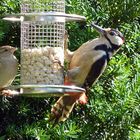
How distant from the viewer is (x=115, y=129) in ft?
18.8

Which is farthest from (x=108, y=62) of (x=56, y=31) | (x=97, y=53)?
(x=56, y=31)

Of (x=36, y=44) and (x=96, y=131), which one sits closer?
(x=36, y=44)

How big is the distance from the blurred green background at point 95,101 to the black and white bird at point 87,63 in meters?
0.12

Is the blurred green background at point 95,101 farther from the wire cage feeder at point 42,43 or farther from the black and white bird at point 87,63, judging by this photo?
the wire cage feeder at point 42,43

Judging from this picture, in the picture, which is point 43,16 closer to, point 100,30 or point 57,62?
point 57,62

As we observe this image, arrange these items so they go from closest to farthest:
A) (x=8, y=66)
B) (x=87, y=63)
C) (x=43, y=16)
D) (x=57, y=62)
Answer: (x=43, y=16)
(x=57, y=62)
(x=8, y=66)
(x=87, y=63)

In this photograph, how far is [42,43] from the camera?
523 cm

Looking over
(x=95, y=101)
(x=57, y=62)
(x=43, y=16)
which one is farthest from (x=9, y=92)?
(x=95, y=101)

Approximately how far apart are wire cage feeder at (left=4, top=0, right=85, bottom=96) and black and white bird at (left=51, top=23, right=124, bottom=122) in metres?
0.23

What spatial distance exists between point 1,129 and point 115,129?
79 cm

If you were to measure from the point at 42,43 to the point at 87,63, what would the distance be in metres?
0.42

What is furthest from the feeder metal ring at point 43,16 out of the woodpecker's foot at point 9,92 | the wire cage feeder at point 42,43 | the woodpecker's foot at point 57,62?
the woodpecker's foot at point 9,92

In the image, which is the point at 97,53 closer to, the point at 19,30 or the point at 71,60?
the point at 71,60

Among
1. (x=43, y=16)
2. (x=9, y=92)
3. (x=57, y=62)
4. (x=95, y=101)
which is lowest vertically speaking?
(x=95, y=101)
